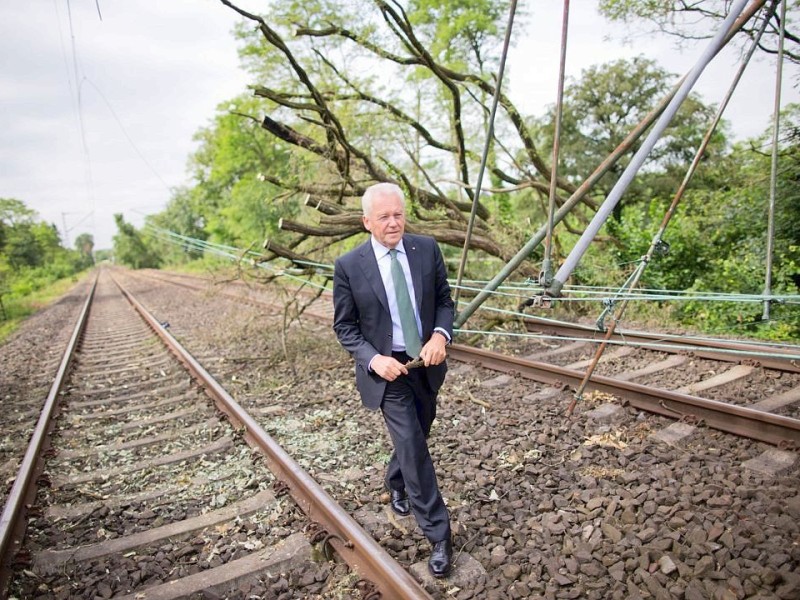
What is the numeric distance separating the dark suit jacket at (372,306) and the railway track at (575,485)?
41.1 inches

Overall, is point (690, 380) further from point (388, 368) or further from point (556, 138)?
point (388, 368)

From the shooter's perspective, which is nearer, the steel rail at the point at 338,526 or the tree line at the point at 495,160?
the steel rail at the point at 338,526

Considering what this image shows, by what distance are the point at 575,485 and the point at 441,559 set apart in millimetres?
1316

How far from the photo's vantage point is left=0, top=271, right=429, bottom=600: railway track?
2891 millimetres

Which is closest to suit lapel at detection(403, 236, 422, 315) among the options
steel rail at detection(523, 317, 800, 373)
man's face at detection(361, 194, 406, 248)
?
man's face at detection(361, 194, 406, 248)

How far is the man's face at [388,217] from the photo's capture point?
2.72 m


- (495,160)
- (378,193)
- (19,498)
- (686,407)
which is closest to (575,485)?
(686,407)

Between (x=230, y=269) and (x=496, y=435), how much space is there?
5429mm

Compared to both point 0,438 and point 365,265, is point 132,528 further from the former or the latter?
point 0,438

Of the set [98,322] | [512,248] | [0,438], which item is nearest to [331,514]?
[0,438]

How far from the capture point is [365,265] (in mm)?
2875

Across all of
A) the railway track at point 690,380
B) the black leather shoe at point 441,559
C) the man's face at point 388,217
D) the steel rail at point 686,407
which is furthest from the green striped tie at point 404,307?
the steel rail at point 686,407

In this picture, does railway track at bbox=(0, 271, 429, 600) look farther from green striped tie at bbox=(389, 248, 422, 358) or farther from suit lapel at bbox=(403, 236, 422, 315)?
suit lapel at bbox=(403, 236, 422, 315)

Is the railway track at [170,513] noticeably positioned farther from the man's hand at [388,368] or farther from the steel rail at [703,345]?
the steel rail at [703,345]
